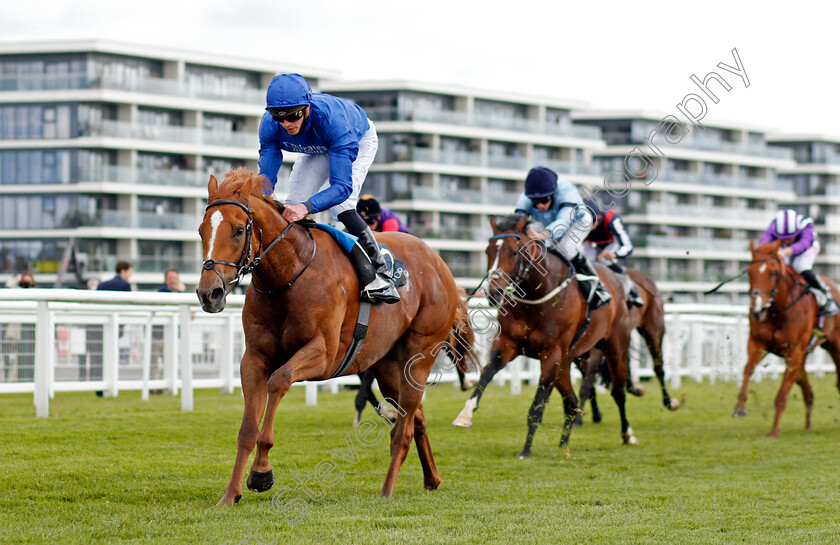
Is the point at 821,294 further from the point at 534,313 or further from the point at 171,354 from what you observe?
the point at 171,354

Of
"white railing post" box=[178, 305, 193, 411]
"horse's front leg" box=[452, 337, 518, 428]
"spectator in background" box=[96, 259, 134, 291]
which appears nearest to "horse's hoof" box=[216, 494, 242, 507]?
"horse's front leg" box=[452, 337, 518, 428]

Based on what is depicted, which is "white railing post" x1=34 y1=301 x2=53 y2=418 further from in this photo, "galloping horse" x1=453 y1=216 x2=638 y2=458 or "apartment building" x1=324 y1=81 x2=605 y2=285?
"apartment building" x1=324 y1=81 x2=605 y2=285

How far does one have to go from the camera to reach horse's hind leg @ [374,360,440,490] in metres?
5.98

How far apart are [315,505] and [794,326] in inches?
280

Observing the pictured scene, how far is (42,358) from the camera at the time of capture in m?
8.29

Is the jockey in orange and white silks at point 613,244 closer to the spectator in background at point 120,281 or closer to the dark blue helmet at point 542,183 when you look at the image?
the dark blue helmet at point 542,183

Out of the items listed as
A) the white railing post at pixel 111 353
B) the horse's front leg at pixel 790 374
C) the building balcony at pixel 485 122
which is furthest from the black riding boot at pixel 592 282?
the building balcony at pixel 485 122

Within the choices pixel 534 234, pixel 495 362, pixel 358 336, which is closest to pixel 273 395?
pixel 358 336

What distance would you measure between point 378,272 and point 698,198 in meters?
67.5

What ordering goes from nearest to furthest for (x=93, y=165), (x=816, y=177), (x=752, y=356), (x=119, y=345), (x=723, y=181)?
(x=752, y=356)
(x=119, y=345)
(x=93, y=165)
(x=723, y=181)
(x=816, y=177)

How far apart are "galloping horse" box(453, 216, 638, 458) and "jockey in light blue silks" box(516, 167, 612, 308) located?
0.19 meters

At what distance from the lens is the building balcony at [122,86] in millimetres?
46812

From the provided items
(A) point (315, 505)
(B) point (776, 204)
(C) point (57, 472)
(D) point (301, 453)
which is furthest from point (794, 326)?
(B) point (776, 204)

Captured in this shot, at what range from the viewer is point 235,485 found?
492cm
